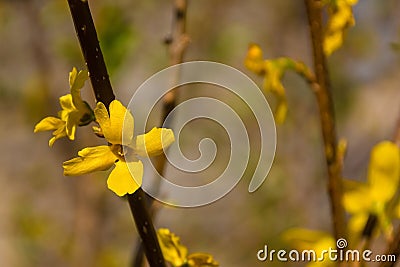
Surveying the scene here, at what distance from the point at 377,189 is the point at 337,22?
0.22 m

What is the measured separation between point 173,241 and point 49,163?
2669mm

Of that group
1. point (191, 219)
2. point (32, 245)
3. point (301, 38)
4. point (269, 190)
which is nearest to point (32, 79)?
point (32, 245)

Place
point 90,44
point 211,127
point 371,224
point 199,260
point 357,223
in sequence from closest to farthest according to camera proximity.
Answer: point 90,44 < point 199,260 < point 371,224 < point 357,223 < point 211,127

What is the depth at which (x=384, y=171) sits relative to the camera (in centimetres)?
71

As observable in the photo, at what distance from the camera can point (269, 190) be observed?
2.29 m

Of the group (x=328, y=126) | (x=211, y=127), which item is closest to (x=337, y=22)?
(x=328, y=126)

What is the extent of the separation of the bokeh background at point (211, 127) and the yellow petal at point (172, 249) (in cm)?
94

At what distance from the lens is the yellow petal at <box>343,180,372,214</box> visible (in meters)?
0.75

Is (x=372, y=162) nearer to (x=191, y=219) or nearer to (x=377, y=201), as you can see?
(x=377, y=201)

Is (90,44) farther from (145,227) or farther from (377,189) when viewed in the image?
(377,189)

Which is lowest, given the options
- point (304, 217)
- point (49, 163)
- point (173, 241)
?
point (173, 241)

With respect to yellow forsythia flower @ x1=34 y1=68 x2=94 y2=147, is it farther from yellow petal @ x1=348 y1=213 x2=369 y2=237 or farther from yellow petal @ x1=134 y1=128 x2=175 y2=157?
yellow petal @ x1=348 y1=213 x2=369 y2=237

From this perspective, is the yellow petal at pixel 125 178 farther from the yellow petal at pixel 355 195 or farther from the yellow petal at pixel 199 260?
the yellow petal at pixel 355 195

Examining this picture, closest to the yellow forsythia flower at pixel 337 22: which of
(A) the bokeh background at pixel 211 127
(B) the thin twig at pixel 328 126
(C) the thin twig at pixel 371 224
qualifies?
(B) the thin twig at pixel 328 126
